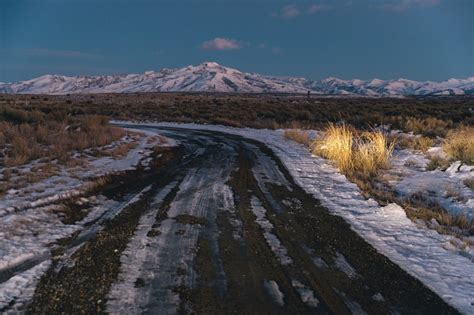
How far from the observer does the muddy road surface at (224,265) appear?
374cm

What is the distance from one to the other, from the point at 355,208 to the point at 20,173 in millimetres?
7608

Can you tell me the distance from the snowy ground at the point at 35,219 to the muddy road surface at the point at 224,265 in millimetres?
204

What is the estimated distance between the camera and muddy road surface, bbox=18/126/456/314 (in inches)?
147

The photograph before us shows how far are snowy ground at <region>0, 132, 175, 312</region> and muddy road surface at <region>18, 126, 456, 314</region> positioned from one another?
0.20 meters

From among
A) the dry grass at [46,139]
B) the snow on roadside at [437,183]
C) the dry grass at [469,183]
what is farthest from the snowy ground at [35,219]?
the dry grass at [469,183]

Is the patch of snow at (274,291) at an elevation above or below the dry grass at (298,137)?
below

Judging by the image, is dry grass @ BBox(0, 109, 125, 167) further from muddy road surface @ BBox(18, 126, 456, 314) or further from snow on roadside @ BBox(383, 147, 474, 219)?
snow on roadside @ BBox(383, 147, 474, 219)

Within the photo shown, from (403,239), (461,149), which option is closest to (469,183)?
(461,149)

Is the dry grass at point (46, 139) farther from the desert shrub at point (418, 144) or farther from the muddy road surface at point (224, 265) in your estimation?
the desert shrub at point (418, 144)

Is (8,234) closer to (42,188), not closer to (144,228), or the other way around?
(144,228)

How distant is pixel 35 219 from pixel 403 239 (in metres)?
5.47

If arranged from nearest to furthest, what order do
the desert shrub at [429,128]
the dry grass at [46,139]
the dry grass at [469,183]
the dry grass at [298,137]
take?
the dry grass at [469,183] < the dry grass at [46,139] < the desert shrub at [429,128] < the dry grass at [298,137]

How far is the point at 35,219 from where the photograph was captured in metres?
6.10

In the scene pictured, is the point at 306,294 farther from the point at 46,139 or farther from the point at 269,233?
the point at 46,139
